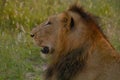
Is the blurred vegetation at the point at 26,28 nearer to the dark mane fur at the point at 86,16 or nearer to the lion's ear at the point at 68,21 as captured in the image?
the dark mane fur at the point at 86,16

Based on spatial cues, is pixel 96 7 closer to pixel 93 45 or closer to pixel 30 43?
pixel 30 43

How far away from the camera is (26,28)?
779 cm

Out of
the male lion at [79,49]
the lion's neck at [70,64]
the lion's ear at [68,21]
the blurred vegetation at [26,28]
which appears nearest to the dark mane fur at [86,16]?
the male lion at [79,49]

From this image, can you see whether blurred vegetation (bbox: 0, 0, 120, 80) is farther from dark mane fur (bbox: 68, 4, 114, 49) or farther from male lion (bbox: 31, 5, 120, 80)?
male lion (bbox: 31, 5, 120, 80)

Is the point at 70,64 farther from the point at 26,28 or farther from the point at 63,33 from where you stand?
the point at 26,28

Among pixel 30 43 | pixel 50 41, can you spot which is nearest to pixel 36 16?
pixel 30 43

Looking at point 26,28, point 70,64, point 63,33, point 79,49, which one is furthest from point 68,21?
point 26,28

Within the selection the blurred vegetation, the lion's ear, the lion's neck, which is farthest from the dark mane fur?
the blurred vegetation

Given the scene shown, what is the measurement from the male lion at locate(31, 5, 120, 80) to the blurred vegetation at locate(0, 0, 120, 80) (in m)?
0.66

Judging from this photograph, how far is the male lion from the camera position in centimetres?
454

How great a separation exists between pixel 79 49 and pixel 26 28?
3.34 m

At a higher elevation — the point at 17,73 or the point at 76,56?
the point at 76,56

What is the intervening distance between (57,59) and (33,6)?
4.27 metres

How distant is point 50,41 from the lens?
182 inches
